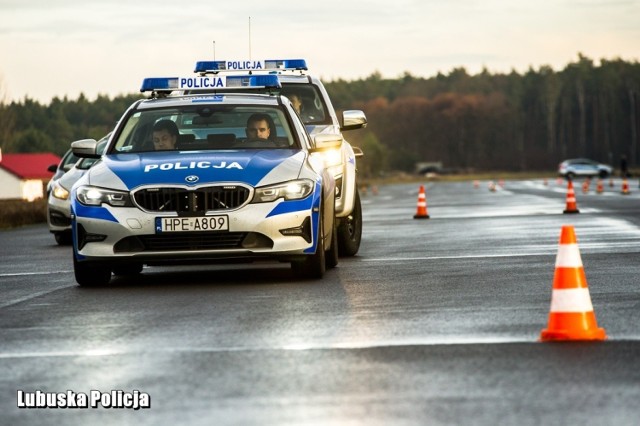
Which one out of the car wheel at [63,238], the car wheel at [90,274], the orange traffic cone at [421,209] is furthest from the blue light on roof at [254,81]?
the orange traffic cone at [421,209]

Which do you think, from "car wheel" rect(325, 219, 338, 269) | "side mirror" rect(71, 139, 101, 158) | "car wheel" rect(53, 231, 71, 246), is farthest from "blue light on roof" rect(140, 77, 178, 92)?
"car wheel" rect(53, 231, 71, 246)

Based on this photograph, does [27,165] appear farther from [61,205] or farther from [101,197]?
[101,197]

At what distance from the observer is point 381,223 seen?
88.0ft

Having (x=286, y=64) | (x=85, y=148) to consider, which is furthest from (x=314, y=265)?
(x=286, y=64)

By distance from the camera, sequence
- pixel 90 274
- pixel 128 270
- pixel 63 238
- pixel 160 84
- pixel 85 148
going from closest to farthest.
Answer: pixel 90 274, pixel 85 148, pixel 128 270, pixel 160 84, pixel 63 238

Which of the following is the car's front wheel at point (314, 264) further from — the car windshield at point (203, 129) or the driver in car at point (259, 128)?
the driver in car at point (259, 128)

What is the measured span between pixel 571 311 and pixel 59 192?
45.8 ft

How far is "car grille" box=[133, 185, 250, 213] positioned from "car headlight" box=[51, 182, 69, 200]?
361 inches

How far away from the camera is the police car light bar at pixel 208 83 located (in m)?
14.9

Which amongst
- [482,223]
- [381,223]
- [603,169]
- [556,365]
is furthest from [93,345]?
[603,169]

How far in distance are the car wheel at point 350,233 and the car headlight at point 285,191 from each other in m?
3.78

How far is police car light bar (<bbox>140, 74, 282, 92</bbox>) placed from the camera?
48.9 ft

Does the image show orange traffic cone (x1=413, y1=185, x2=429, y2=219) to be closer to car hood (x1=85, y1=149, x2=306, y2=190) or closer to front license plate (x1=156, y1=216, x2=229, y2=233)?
car hood (x1=85, y1=149, x2=306, y2=190)

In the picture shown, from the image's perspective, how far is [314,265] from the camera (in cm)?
1248
